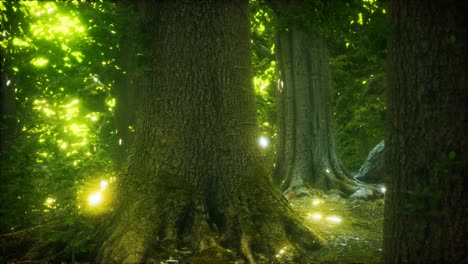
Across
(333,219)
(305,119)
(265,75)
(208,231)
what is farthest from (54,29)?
(333,219)

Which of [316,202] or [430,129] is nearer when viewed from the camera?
[430,129]

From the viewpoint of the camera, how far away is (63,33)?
480 inches

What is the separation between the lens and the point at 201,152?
539cm

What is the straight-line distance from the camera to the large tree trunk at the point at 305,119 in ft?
33.9

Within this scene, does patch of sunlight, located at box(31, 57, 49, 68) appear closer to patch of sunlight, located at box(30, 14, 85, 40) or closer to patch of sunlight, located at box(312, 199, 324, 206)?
patch of sunlight, located at box(30, 14, 85, 40)

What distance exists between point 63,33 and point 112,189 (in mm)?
8292

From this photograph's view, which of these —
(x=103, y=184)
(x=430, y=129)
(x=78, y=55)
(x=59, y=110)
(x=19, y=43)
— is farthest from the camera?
(x=78, y=55)

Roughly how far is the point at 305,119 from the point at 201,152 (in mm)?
5946

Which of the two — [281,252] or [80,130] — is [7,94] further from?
[281,252]

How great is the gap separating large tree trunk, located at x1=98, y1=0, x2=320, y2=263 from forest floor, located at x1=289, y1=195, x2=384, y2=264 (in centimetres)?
40

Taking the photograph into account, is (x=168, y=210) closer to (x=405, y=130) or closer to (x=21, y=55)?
(x=405, y=130)

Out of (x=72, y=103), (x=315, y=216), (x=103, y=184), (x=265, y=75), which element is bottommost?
(x=315, y=216)

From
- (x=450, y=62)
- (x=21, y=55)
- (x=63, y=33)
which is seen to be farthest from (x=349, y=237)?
(x=63, y=33)

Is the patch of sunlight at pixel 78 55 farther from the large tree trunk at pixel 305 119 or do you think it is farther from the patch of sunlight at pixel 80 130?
the large tree trunk at pixel 305 119
